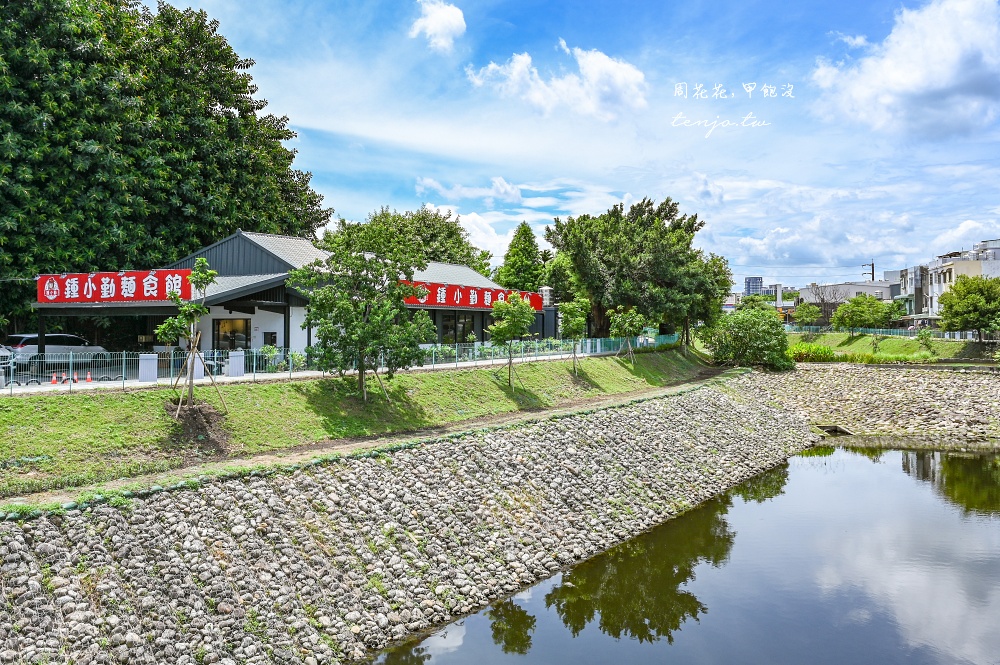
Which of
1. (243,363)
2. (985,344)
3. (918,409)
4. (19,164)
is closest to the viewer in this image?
(243,363)

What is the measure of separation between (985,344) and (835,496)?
4579cm

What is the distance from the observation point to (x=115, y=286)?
84.6 feet

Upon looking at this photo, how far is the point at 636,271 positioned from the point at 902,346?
36174 mm

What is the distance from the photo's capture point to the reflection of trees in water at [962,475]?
73.2ft

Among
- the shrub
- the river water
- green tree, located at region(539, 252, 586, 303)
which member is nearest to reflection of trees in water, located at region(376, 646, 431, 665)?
the river water

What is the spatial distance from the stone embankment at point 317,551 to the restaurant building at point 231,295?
35.4 ft

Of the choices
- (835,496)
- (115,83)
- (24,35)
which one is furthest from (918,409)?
(24,35)

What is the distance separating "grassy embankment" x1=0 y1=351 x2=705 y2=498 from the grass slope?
4812 centimetres

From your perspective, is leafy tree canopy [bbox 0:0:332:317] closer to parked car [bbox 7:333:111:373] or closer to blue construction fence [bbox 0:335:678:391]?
parked car [bbox 7:333:111:373]

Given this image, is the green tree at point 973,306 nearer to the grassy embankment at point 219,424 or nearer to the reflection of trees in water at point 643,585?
the grassy embankment at point 219,424

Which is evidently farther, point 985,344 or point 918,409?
point 985,344

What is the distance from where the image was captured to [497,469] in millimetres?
18312

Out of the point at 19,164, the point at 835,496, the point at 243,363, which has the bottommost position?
the point at 835,496

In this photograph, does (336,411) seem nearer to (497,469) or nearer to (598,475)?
(497,469)
